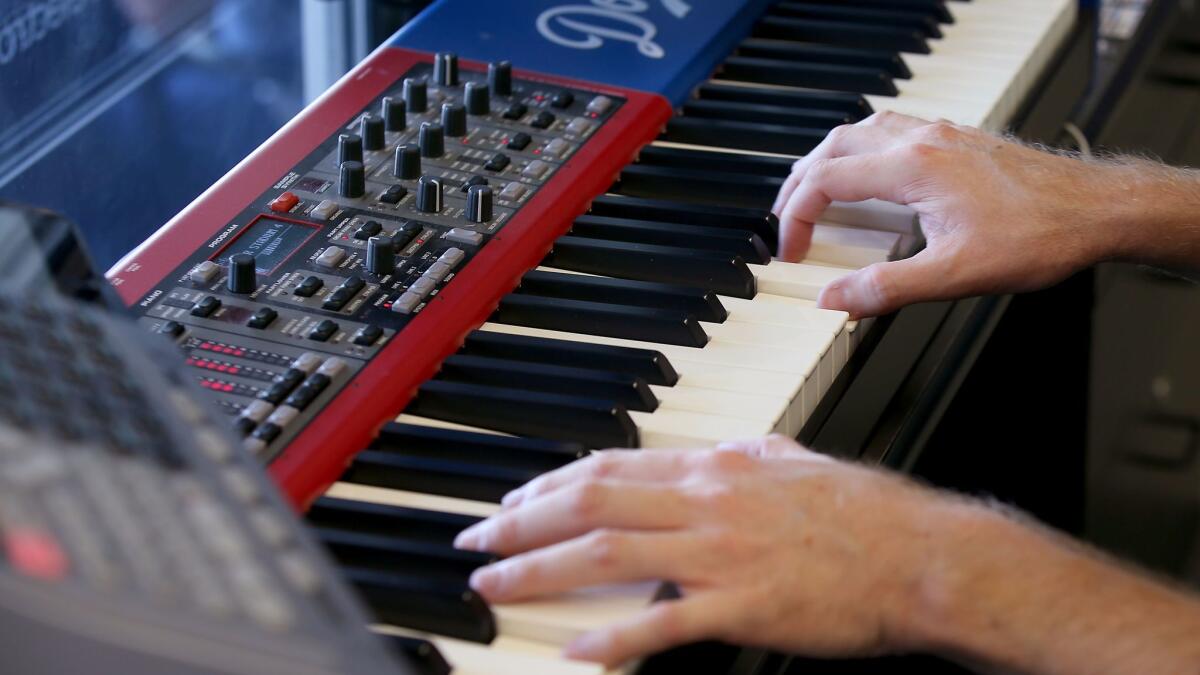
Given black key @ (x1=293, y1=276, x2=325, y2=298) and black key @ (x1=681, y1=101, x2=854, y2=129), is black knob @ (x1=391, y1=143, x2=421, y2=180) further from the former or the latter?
black key @ (x1=681, y1=101, x2=854, y2=129)

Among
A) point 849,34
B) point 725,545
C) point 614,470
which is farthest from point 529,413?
point 849,34

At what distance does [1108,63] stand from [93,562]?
6.59 ft

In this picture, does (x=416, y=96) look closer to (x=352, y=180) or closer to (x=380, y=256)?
(x=352, y=180)

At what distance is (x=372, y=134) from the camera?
61.6 inches

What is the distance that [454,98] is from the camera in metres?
1.68

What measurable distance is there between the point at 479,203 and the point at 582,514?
1.58ft

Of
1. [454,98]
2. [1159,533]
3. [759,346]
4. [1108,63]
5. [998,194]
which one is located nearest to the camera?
[759,346]

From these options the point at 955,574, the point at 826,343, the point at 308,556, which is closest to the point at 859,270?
the point at 826,343

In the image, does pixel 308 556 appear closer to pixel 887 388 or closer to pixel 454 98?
pixel 887 388

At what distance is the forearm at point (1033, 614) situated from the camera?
111 centimetres

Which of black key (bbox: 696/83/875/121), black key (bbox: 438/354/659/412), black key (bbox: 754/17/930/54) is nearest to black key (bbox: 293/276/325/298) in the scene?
black key (bbox: 438/354/659/412)

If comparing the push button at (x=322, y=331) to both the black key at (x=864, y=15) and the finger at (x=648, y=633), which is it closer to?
the finger at (x=648, y=633)

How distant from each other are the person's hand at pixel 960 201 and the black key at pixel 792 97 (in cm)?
21

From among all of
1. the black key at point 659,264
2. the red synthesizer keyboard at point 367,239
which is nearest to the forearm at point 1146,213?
the black key at point 659,264
